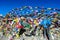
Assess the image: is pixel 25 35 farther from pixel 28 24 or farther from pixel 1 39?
pixel 1 39

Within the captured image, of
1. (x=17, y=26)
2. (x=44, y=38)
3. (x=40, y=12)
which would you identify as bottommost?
(x=44, y=38)

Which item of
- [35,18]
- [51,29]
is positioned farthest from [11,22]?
[51,29]

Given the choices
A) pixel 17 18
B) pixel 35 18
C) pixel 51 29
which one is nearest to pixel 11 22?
pixel 17 18

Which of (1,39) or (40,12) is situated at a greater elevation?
(40,12)

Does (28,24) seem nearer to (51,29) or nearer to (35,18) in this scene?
(35,18)

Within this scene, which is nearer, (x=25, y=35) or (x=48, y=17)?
(x=48, y=17)

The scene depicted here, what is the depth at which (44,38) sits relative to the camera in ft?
17.0

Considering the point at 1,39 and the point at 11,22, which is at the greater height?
the point at 11,22

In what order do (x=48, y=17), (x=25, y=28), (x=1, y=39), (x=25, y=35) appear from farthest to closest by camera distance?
1. (x=1, y=39)
2. (x=25, y=35)
3. (x=25, y=28)
4. (x=48, y=17)

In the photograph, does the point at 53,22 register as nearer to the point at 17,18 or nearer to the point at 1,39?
the point at 17,18

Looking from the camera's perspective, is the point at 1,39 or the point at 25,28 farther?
the point at 1,39

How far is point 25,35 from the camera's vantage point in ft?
18.6

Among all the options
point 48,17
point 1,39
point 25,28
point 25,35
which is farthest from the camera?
point 1,39

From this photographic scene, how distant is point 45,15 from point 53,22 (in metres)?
0.28
